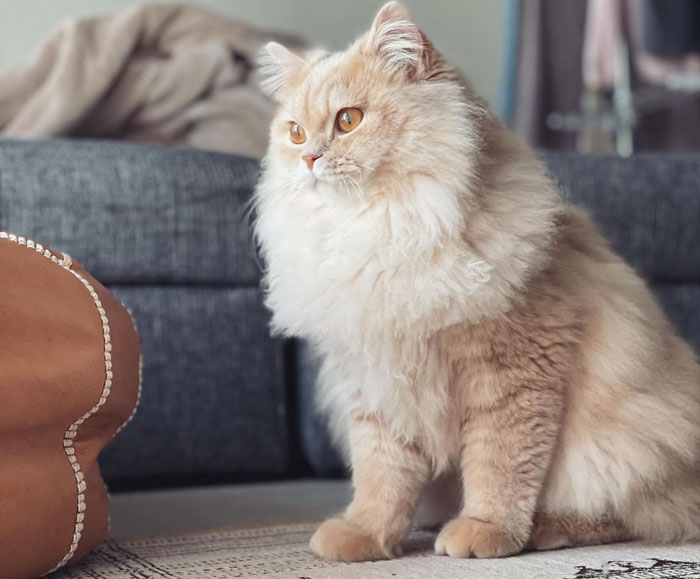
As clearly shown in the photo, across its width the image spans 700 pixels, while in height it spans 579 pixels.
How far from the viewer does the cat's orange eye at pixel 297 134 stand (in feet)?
4.02

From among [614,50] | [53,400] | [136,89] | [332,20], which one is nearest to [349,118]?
[53,400]

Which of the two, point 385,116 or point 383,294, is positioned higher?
point 385,116

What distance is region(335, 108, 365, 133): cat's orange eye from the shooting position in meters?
1.16

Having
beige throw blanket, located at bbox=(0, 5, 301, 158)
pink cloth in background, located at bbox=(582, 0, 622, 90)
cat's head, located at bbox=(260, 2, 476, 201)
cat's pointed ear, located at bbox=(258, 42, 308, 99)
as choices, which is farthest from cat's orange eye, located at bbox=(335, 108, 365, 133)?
pink cloth in background, located at bbox=(582, 0, 622, 90)

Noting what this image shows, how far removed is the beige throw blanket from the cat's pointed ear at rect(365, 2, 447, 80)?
105 centimetres

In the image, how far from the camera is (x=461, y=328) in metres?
1.14

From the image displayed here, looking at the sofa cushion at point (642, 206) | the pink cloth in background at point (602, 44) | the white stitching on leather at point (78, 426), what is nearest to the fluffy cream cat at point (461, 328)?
the white stitching on leather at point (78, 426)

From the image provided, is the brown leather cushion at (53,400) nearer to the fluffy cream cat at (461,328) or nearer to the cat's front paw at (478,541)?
the fluffy cream cat at (461,328)

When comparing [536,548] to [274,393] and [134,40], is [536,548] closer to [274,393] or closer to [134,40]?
[274,393]

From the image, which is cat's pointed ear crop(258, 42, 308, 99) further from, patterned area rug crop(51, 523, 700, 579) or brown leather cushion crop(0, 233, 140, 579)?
patterned area rug crop(51, 523, 700, 579)

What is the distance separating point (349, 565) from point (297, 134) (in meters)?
0.58

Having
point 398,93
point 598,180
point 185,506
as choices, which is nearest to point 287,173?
point 398,93

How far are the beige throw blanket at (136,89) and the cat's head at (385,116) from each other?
103cm

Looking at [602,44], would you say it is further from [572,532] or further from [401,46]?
[572,532]
